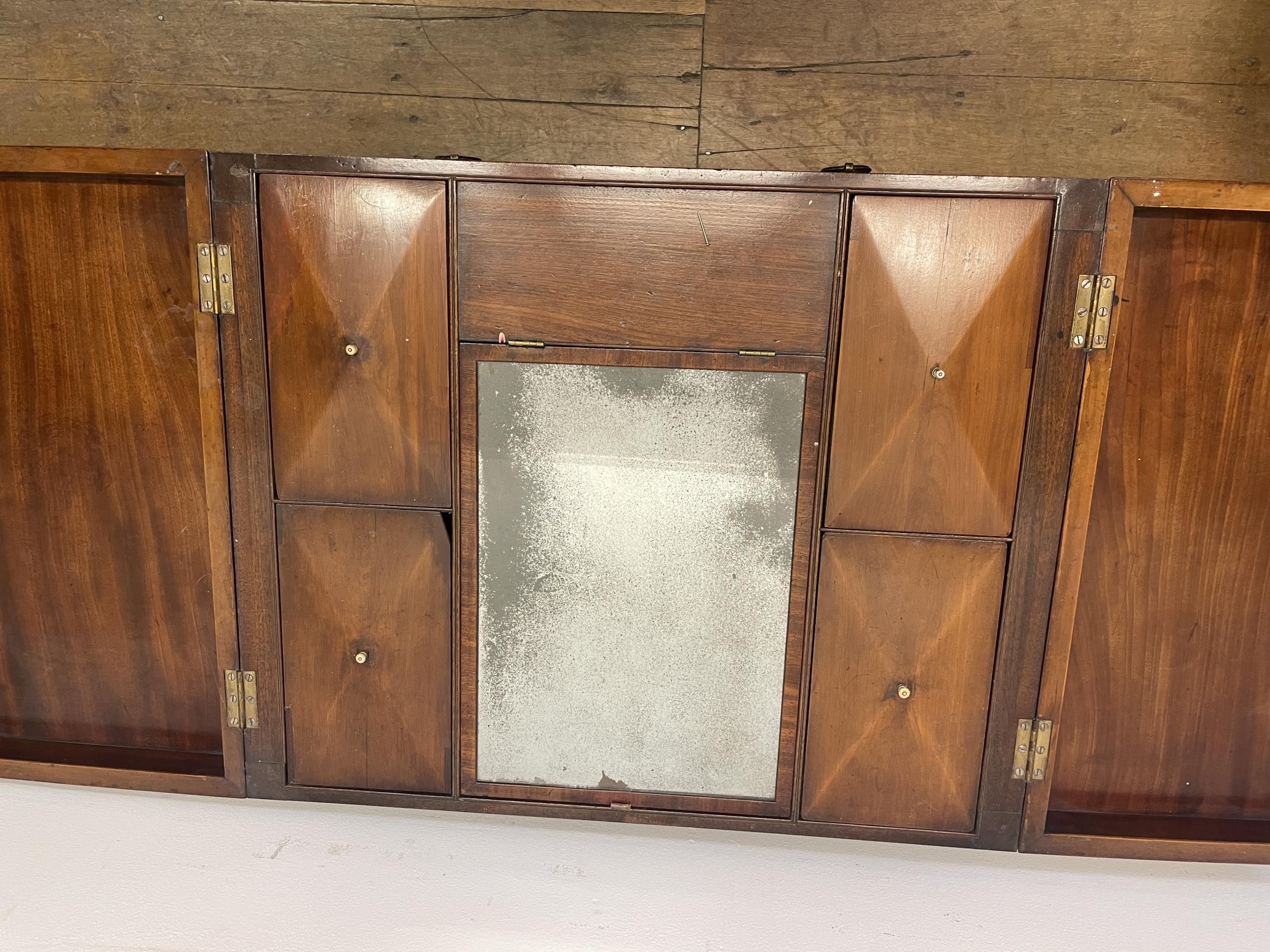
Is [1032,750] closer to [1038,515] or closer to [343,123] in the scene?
[1038,515]

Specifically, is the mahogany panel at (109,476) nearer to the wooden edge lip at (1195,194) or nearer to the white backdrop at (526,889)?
the white backdrop at (526,889)

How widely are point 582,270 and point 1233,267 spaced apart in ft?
3.79

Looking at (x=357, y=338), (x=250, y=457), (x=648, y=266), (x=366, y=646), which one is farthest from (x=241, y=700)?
(x=648, y=266)

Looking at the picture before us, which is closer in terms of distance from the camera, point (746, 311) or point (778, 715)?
point (746, 311)

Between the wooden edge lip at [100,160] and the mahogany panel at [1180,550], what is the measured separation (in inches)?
65.4

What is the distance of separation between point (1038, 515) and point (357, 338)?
4.14 ft

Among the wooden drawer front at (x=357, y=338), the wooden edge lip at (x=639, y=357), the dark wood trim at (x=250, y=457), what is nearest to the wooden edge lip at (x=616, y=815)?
the dark wood trim at (x=250, y=457)

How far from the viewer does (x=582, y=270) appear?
1.41 meters

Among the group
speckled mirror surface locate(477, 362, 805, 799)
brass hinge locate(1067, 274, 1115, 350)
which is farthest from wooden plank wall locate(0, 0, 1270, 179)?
speckled mirror surface locate(477, 362, 805, 799)

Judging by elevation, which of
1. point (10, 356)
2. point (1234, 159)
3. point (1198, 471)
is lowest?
point (1198, 471)

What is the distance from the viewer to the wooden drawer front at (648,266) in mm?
1377

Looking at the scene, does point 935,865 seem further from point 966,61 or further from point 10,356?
point 10,356

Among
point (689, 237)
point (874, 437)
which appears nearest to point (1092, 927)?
point (874, 437)

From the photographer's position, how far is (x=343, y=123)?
182 centimetres
